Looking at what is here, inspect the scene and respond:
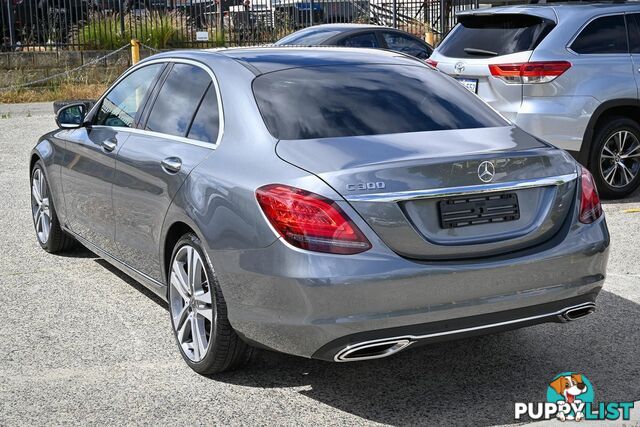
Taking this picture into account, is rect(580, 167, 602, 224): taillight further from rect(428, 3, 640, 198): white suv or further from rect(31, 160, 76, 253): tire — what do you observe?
rect(428, 3, 640, 198): white suv

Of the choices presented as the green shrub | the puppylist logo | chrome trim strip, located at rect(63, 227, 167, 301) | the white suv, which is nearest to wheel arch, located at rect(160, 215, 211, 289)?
chrome trim strip, located at rect(63, 227, 167, 301)

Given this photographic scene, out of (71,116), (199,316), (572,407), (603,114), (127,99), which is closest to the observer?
(572,407)

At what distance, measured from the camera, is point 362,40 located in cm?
1516

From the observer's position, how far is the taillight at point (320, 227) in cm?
412

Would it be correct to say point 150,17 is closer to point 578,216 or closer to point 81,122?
point 81,122

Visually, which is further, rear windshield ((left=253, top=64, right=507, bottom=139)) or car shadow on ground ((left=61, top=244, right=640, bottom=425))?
rear windshield ((left=253, top=64, right=507, bottom=139))

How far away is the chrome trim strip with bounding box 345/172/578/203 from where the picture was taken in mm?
4168

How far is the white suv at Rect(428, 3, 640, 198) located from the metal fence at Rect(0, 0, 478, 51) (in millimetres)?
14044

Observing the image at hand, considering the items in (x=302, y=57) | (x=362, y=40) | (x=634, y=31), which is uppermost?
(x=302, y=57)

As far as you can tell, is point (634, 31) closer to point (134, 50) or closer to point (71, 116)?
point (71, 116)

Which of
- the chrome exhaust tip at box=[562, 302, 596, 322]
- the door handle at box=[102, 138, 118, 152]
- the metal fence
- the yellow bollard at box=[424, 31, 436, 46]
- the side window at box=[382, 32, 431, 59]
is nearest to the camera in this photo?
the chrome exhaust tip at box=[562, 302, 596, 322]

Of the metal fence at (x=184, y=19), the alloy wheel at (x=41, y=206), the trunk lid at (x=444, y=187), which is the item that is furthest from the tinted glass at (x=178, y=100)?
the metal fence at (x=184, y=19)

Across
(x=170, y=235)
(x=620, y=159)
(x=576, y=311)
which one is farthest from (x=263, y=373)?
(x=620, y=159)

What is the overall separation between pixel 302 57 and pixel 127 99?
4.45 ft
